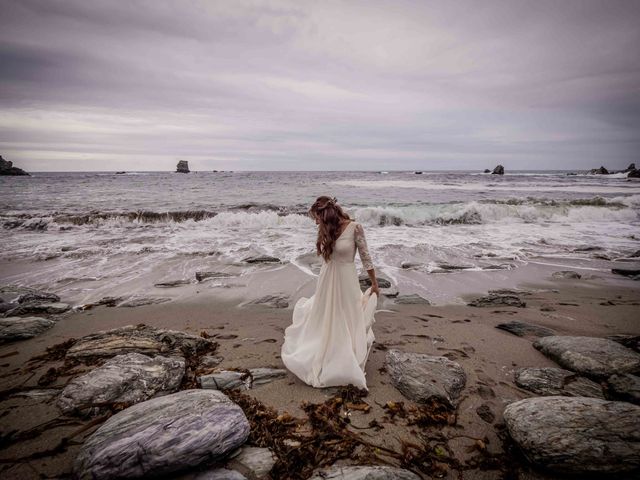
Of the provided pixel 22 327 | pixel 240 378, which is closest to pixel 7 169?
pixel 22 327

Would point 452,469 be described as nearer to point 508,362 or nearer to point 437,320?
point 508,362

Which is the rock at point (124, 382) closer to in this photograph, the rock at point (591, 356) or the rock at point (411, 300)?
the rock at point (411, 300)

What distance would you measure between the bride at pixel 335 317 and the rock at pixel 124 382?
1.51 m

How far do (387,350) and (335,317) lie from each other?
1281mm

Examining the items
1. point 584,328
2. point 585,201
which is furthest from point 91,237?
point 585,201

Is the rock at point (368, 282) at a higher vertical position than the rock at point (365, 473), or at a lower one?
higher

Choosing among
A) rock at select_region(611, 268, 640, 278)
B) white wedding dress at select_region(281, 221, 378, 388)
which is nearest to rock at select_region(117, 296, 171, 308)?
white wedding dress at select_region(281, 221, 378, 388)

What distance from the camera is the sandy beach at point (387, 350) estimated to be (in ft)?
9.59

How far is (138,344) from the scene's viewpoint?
463cm

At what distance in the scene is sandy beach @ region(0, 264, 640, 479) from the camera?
9.59ft


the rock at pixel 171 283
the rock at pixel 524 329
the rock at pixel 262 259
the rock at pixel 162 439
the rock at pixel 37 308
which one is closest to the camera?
the rock at pixel 162 439

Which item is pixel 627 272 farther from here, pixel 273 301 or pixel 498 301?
pixel 273 301

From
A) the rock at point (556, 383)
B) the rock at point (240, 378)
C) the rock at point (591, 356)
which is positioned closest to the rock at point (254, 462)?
the rock at point (240, 378)

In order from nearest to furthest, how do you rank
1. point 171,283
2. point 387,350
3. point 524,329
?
point 387,350
point 524,329
point 171,283
